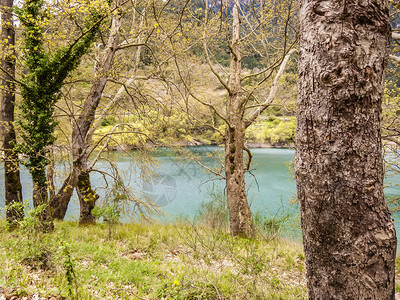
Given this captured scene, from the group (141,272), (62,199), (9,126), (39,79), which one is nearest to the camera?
(141,272)

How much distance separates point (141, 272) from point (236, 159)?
11.9 ft

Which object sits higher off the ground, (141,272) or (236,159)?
(236,159)

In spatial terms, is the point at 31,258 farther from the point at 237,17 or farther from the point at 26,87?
the point at 237,17

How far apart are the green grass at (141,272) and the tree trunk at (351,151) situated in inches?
65.2

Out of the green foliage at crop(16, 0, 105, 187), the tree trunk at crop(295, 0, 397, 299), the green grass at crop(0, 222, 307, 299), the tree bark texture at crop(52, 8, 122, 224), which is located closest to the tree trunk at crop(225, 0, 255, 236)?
the green grass at crop(0, 222, 307, 299)

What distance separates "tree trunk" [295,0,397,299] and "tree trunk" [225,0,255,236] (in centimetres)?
479

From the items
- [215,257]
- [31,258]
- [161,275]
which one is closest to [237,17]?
[215,257]

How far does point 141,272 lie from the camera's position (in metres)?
3.47

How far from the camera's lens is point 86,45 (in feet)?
17.5

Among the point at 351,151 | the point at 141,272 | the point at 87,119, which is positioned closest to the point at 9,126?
the point at 87,119

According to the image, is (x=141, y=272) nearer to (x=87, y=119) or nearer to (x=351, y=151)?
(x=351, y=151)

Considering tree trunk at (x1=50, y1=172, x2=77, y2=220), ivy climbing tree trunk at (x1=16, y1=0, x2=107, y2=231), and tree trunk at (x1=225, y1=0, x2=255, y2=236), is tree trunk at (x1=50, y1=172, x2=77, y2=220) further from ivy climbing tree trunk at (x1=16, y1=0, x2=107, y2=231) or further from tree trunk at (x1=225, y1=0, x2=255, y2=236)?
tree trunk at (x1=225, y1=0, x2=255, y2=236)

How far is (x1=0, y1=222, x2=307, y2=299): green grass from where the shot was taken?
2620mm

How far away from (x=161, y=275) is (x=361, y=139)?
3363 millimetres
